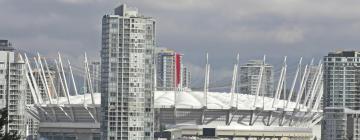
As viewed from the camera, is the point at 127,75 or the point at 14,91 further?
the point at 14,91

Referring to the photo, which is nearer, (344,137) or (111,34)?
(111,34)

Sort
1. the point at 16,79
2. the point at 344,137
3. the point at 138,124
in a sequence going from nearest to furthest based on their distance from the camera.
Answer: the point at 138,124 < the point at 16,79 < the point at 344,137

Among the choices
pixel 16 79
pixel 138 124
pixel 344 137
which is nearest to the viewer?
pixel 138 124

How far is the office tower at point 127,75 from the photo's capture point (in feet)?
494

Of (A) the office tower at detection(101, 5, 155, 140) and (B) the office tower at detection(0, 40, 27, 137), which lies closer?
(A) the office tower at detection(101, 5, 155, 140)

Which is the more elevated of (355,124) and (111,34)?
(111,34)

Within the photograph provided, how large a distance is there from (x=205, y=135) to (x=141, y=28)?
138 ft

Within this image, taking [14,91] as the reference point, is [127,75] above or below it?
above

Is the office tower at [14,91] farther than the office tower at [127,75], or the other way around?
the office tower at [14,91]

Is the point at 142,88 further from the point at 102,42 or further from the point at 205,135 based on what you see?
the point at 205,135

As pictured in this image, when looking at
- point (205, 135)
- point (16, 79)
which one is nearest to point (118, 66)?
point (16, 79)

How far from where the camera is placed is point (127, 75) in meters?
155

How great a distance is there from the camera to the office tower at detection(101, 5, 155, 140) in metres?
150

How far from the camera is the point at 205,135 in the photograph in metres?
196
